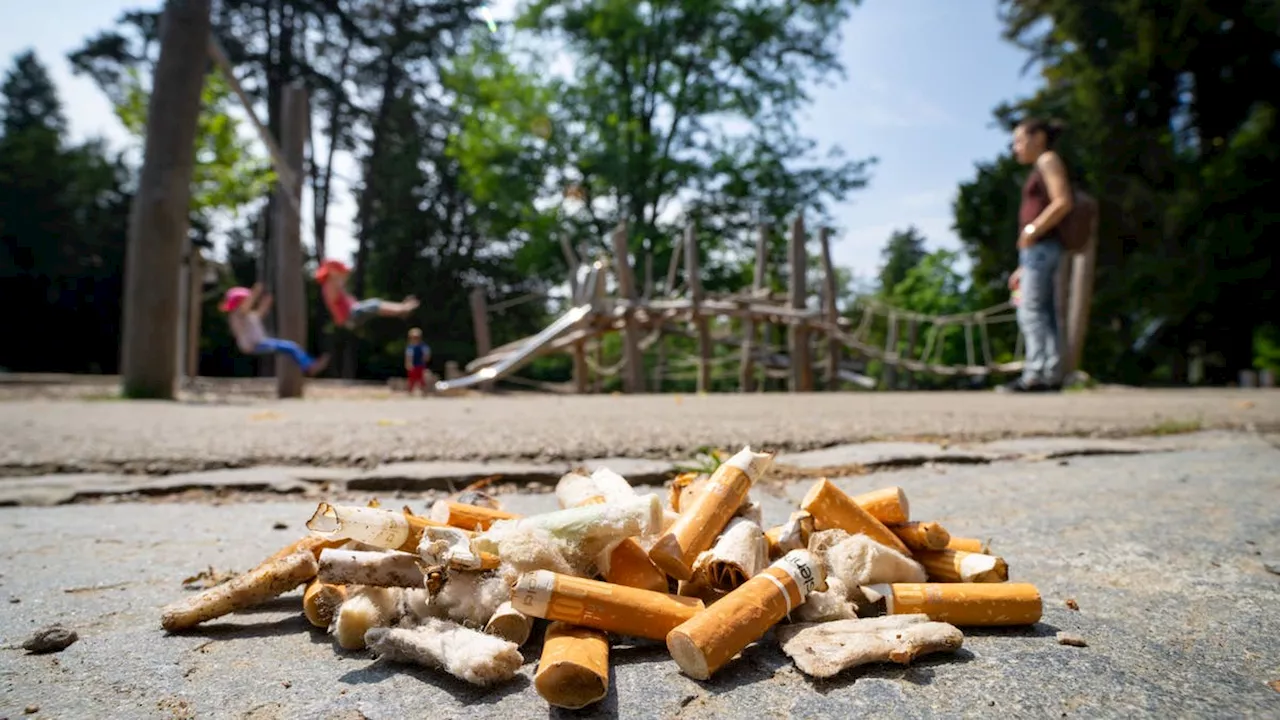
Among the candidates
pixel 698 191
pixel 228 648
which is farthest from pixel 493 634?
pixel 698 191

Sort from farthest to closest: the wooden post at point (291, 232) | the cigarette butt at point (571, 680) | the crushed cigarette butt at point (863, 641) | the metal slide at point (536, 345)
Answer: the wooden post at point (291, 232)
the metal slide at point (536, 345)
the crushed cigarette butt at point (863, 641)
the cigarette butt at point (571, 680)

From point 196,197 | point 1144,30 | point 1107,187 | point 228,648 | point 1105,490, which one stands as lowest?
point 228,648

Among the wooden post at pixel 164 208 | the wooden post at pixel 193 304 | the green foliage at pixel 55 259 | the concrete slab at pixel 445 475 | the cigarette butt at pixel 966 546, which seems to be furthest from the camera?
the green foliage at pixel 55 259

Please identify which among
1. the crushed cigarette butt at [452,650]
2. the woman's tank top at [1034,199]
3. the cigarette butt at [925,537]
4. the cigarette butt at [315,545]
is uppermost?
the woman's tank top at [1034,199]

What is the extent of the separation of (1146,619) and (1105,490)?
1.12 metres

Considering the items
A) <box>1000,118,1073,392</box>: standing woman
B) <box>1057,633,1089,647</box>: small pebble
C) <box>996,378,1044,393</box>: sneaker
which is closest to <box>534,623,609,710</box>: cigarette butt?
<box>1057,633,1089,647</box>: small pebble

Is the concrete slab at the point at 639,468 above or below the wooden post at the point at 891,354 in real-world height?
below

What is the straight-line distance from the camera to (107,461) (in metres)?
2.82

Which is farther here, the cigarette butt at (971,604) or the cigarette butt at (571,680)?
the cigarette butt at (971,604)

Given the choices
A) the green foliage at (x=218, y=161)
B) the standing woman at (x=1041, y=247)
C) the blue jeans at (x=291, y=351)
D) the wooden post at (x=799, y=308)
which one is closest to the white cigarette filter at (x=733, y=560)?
the standing woman at (x=1041, y=247)

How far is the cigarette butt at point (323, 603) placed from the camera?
1.22 meters

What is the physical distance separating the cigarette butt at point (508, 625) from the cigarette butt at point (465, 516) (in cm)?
29

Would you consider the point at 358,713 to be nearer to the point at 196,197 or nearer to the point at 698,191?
the point at 196,197

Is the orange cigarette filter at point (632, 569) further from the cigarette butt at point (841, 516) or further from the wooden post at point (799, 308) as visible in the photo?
the wooden post at point (799, 308)
